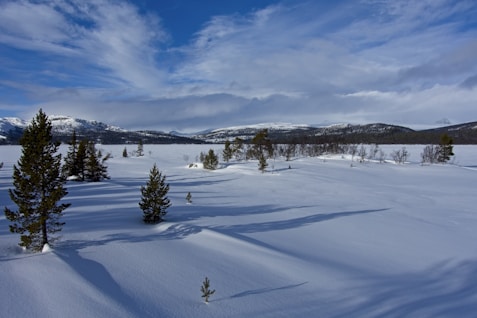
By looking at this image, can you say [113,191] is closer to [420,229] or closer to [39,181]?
[39,181]

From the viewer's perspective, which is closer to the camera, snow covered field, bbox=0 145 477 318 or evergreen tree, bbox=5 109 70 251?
snow covered field, bbox=0 145 477 318

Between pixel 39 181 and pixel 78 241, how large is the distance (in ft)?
7.67

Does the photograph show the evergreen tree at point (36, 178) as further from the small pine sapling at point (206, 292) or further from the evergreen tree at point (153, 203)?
the small pine sapling at point (206, 292)

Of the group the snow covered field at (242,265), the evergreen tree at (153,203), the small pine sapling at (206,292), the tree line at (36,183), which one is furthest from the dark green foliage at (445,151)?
the tree line at (36,183)

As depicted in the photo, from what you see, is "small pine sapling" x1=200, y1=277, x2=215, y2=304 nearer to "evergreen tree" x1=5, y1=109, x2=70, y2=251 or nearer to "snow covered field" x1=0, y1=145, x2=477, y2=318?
"snow covered field" x1=0, y1=145, x2=477, y2=318

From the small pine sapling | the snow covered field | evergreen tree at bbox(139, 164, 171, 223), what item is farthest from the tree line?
the small pine sapling

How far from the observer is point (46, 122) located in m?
9.37

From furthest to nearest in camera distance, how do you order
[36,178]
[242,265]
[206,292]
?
[242,265], [36,178], [206,292]

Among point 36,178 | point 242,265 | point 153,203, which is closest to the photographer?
point 36,178

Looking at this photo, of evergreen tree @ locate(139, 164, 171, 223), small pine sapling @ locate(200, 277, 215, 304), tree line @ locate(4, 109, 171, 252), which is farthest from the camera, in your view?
evergreen tree @ locate(139, 164, 171, 223)

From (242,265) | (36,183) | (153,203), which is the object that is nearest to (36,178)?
(36,183)

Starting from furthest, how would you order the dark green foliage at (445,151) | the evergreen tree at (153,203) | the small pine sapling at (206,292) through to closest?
the dark green foliage at (445,151) → the evergreen tree at (153,203) → the small pine sapling at (206,292)

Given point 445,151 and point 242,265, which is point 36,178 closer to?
point 242,265

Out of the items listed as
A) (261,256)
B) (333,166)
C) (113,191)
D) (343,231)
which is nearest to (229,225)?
(261,256)
